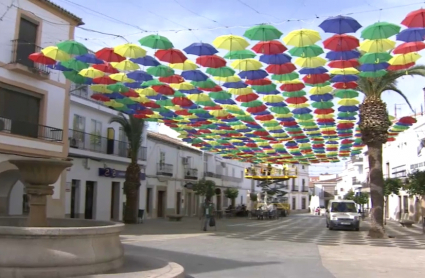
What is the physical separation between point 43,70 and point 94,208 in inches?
455

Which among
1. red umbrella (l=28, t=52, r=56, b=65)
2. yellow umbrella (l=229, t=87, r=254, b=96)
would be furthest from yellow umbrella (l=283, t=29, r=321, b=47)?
red umbrella (l=28, t=52, r=56, b=65)

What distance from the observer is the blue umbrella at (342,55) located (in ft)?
45.7

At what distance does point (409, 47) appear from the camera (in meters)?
13.3

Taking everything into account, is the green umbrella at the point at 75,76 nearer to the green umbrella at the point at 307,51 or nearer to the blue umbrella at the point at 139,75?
the blue umbrella at the point at 139,75

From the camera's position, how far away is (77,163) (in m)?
27.7

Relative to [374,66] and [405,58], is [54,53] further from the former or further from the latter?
[405,58]

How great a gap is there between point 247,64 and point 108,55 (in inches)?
172

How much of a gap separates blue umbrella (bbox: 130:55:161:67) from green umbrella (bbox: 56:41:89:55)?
5.35 feet

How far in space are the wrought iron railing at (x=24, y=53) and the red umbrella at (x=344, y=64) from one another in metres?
11.9

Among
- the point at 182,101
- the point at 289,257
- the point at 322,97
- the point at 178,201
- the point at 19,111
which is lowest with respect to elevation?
the point at 289,257

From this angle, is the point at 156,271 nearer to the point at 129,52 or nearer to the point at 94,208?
the point at 129,52

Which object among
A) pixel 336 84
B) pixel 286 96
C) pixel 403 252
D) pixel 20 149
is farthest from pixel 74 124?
pixel 403 252

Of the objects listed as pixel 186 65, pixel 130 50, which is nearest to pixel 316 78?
pixel 186 65

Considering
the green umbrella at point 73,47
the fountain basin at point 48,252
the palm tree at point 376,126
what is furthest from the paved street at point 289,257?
the green umbrella at point 73,47
